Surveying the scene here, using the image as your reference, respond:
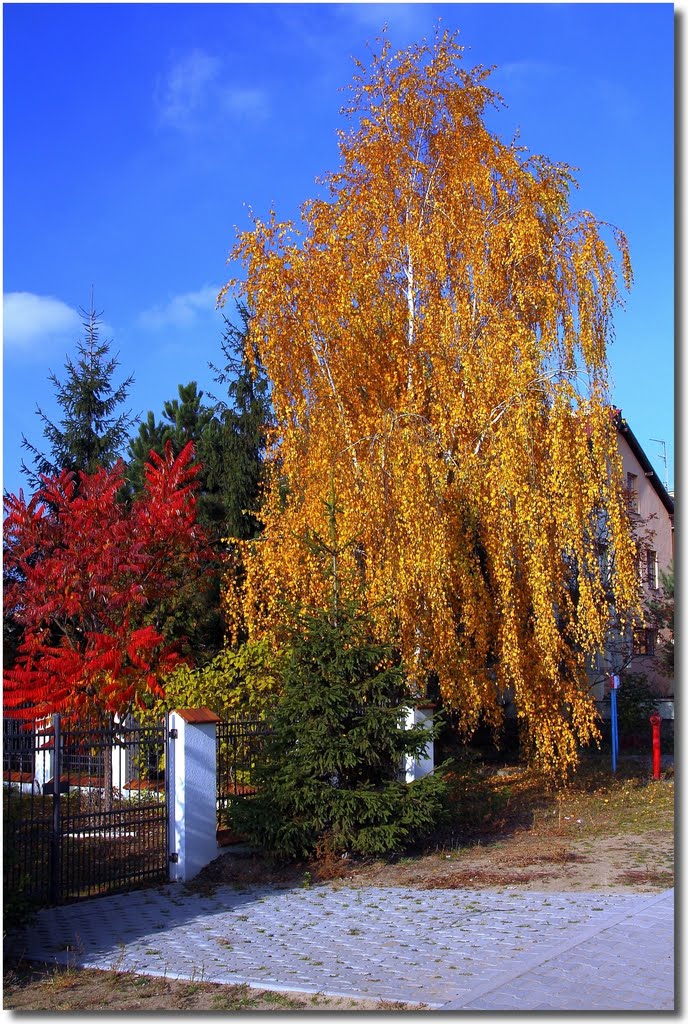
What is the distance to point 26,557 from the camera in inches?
604

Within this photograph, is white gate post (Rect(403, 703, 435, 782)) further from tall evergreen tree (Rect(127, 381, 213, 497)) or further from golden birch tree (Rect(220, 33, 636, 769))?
tall evergreen tree (Rect(127, 381, 213, 497))

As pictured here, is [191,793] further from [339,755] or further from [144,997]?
[144,997]

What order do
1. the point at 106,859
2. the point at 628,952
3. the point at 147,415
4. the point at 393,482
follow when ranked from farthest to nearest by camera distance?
the point at 147,415 → the point at 393,482 → the point at 106,859 → the point at 628,952

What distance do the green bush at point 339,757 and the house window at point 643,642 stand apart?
1353 centimetres

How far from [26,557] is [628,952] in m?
11.0

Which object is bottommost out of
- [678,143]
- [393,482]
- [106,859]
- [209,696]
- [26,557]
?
[106,859]

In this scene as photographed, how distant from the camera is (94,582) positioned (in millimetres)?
14031

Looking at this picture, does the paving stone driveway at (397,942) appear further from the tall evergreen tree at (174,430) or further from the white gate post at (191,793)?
the tall evergreen tree at (174,430)

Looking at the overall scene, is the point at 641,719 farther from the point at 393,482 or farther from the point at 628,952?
the point at 628,952

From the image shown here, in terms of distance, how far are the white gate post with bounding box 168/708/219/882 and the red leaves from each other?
2114 mm

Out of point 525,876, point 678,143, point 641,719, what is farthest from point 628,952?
point 641,719

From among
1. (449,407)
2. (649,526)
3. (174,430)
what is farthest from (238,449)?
(649,526)

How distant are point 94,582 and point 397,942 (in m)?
7.81

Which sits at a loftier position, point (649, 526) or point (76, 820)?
point (649, 526)
